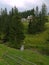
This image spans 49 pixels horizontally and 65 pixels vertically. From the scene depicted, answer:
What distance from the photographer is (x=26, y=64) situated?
24359 mm

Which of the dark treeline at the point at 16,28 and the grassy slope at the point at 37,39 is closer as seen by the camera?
the dark treeline at the point at 16,28

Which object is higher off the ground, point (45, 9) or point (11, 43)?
point (45, 9)

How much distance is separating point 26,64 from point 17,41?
46708mm

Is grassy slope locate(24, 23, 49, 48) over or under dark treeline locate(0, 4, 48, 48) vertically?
under

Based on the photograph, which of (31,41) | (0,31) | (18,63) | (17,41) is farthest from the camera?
(0,31)

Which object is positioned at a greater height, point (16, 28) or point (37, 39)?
point (16, 28)

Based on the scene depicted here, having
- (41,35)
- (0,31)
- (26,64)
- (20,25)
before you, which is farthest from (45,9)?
(26,64)

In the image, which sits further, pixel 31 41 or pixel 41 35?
pixel 41 35

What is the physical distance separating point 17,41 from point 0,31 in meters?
32.1

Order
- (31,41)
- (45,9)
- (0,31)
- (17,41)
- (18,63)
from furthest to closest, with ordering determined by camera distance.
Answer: (45,9) < (0,31) < (31,41) < (17,41) < (18,63)

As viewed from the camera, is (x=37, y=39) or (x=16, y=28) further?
(x=37, y=39)

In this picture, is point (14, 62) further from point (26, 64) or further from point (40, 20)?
point (40, 20)

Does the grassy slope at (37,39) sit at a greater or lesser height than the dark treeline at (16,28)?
lesser

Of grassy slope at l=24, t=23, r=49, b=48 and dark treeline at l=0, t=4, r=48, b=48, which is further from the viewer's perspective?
grassy slope at l=24, t=23, r=49, b=48
